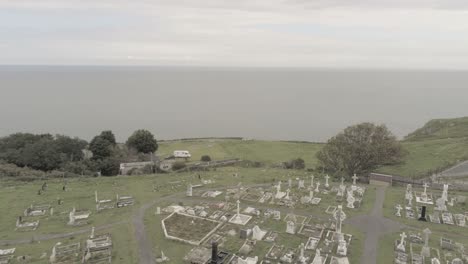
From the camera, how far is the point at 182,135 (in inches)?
3086

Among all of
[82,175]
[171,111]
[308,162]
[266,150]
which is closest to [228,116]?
[171,111]

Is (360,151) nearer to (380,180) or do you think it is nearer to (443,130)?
(380,180)

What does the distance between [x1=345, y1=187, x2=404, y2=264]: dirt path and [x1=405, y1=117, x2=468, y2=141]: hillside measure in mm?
40228

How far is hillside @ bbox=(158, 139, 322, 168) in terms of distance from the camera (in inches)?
1912

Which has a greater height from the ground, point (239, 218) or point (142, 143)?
point (142, 143)

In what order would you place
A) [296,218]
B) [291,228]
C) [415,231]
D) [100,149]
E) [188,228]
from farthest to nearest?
[100,149] → [296,218] → [188,228] → [415,231] → [291,228]

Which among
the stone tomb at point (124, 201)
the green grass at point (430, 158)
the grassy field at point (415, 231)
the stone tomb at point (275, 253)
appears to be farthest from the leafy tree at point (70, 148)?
the green grass at point (430, 158)

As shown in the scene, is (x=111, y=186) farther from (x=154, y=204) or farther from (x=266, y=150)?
(x=266, y=150)

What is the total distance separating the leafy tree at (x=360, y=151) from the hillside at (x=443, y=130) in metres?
26.9

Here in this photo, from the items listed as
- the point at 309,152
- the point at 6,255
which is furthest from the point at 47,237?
the point at 309,152

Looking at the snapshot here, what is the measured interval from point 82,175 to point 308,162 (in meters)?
28.0

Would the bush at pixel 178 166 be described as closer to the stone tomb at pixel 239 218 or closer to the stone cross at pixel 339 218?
the stone tomb at pixel 239 218

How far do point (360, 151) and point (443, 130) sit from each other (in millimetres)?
37320

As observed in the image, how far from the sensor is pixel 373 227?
23.0 m
